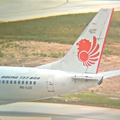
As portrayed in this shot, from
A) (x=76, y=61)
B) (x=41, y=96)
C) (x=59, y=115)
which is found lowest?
(x=59, y=115)

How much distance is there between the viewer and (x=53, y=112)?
7.87m

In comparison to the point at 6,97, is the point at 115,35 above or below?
above

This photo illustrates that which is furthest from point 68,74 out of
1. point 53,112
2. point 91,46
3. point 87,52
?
point 53,112

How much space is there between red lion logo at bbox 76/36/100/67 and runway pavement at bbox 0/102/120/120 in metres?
1.15

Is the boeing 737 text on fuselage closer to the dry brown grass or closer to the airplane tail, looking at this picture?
the airplane tail

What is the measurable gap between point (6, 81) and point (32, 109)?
0.90 meters

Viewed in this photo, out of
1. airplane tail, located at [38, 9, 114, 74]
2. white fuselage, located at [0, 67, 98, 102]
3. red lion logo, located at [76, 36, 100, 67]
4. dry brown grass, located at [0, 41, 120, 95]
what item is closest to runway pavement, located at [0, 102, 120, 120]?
white fuselage, located at [0, 67, 98, 102]

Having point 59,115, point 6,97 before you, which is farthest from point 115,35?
point 6,97

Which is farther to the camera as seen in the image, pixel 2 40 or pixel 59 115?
pixel 2 40

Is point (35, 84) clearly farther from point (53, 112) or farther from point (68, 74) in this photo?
point (53, 112)

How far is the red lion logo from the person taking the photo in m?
7.00

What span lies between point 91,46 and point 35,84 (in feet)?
4.00

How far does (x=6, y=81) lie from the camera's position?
7.48 meters

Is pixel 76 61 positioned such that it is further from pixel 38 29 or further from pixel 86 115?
pixel 38 29
